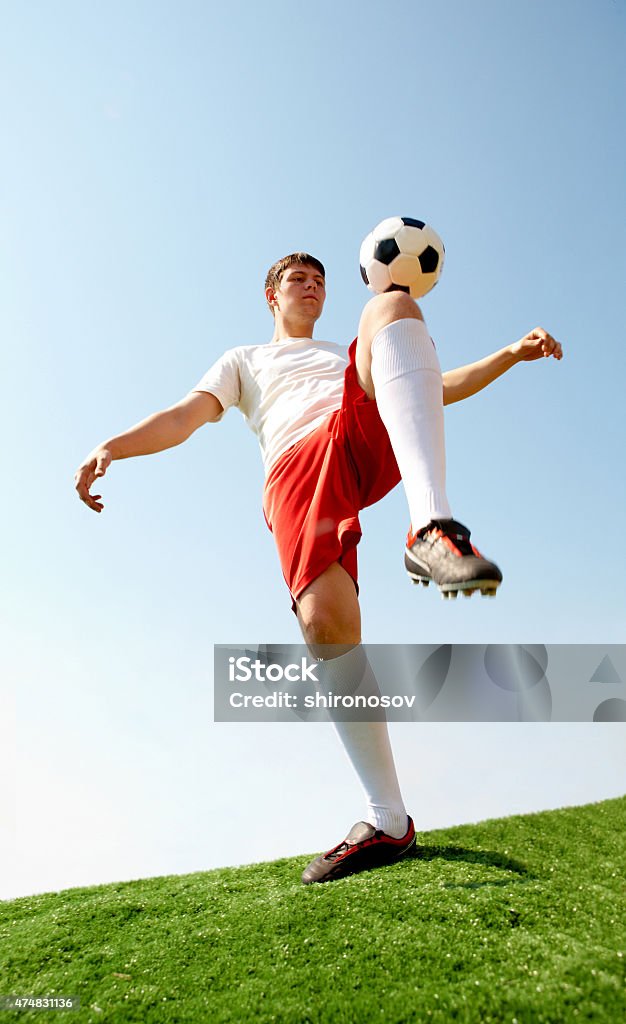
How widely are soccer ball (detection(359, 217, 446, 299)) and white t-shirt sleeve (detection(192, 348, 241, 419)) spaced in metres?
0.85

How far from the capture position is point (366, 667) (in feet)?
9.71

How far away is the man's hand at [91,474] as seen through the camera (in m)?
2.72

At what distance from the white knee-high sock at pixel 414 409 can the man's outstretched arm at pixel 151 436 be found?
3.35 ft

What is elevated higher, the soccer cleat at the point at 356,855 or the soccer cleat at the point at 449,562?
the soccer cleat at the point at 449,562

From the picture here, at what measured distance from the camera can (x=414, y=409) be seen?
2432mm

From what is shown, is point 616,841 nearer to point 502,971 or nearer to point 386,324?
point 502,971

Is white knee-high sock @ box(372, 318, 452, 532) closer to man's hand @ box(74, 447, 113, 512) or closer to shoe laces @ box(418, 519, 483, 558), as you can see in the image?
shoe laces @ box(418, 519, 483, 558)

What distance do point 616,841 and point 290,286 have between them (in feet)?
12.1

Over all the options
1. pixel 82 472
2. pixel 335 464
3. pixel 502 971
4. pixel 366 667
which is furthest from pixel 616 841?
pixel 82 472

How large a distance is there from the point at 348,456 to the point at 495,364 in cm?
87

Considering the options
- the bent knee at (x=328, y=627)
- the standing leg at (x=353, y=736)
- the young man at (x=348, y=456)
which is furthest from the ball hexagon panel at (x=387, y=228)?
the bent knee at (x=328, y=627)

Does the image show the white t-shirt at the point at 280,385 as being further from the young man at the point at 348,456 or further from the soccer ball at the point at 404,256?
the soccer ball at the point at 404,256

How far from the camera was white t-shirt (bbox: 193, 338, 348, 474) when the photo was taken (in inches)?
130

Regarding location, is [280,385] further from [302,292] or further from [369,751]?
[369,751]
